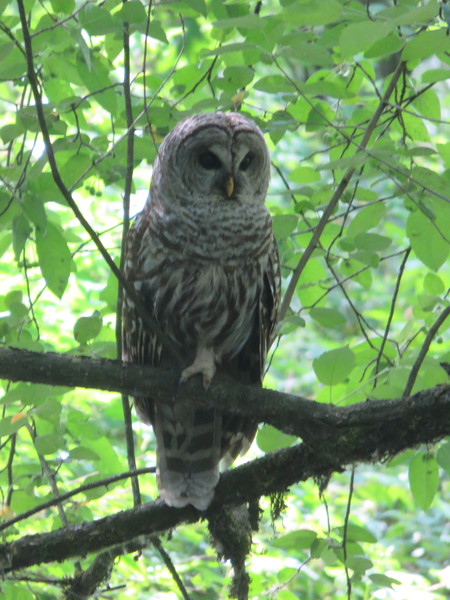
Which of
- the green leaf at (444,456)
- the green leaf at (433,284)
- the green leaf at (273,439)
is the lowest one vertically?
the green leaf at (444,456)

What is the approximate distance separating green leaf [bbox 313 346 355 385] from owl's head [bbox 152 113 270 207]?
981mm

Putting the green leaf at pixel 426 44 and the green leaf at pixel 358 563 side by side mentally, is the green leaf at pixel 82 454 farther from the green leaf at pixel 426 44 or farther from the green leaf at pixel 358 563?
the green leaf at pixel 426 44

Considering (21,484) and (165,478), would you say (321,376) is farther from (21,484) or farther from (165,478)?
(21,484)

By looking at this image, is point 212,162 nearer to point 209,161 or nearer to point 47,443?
point 209,161

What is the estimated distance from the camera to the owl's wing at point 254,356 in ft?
10.8

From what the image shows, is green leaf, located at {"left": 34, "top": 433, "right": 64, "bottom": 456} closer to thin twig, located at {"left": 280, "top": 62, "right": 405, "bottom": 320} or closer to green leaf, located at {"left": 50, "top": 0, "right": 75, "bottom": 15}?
thin twig, located at {"left": 280, "top": 62, "right": 405, "bottom": 320}

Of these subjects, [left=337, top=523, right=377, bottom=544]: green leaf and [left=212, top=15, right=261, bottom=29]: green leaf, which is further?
[left=337, top=523, right=377, bottom=544]: green leaf

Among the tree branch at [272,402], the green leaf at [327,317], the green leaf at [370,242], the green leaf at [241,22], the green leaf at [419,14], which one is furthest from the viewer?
the green leaf at [327,317]

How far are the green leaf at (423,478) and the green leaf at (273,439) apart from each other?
43 centimetres

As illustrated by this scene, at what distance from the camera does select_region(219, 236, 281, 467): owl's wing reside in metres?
3.29

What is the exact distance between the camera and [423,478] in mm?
2664

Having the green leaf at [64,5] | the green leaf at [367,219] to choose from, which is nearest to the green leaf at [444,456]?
the green leaf at [367,219]

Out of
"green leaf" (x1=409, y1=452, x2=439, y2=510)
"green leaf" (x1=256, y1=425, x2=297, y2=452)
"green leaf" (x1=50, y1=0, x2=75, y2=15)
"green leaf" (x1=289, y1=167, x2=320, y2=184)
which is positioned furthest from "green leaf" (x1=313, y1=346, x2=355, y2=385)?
"green leaf" (x1=50, y1=0, x2=75, y2=15)

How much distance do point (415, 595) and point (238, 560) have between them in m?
2.05
